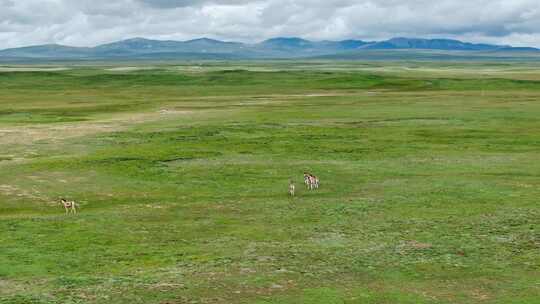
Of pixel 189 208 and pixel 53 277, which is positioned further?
pixel 189 208

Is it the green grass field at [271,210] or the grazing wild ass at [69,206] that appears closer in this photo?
the green grass field at [271,210]

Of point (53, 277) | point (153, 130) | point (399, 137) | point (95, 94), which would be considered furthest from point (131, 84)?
point (53, 277)

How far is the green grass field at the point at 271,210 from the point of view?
23.8m

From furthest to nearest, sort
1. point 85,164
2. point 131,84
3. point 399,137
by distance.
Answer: point 131,84
point 399,137
point 85,164

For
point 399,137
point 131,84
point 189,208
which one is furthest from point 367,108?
point 131,84

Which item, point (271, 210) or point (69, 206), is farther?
point (69, 206)

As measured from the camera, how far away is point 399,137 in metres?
64.1

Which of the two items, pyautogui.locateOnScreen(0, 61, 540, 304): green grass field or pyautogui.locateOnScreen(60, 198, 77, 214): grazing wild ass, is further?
pyautogui.locateOnScreen(60, 198, 77, 214): grazing wild ass

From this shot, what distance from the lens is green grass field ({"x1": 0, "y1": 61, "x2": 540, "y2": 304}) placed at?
935 inches

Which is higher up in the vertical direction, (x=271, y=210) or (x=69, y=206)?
(x=69, y=206)

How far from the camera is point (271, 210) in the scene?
116ft

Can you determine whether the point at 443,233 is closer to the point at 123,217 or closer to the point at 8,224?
the point at 123,217

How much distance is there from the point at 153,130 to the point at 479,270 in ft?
168

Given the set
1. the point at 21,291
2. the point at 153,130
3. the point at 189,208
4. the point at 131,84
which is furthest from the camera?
the point at 131,84
